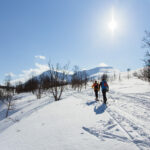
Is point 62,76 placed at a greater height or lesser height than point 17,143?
greater

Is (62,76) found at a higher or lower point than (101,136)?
higher

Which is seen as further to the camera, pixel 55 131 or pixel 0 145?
pixel 55 131

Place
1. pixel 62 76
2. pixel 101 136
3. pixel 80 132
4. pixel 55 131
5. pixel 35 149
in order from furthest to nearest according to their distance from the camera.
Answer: pixel 62 76, pixel 55 131, pixel 80 132, pixel 101 136, pixel 35 149

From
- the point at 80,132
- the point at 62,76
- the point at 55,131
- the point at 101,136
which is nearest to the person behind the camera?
the point at 101,136

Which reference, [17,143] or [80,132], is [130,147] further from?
[17,143]

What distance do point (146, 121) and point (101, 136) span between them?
8.43 feet

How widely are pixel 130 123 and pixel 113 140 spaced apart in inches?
68.7

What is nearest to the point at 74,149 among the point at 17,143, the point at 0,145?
the point at 17,143

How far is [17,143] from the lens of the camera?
3658 mm

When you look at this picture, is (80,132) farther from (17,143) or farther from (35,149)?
(17,143)

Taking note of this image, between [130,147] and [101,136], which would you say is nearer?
[130,147]

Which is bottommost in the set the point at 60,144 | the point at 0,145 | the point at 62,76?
the point at 0,145

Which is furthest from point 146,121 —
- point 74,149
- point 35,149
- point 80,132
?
point 35,149

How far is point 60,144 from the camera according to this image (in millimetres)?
3273
